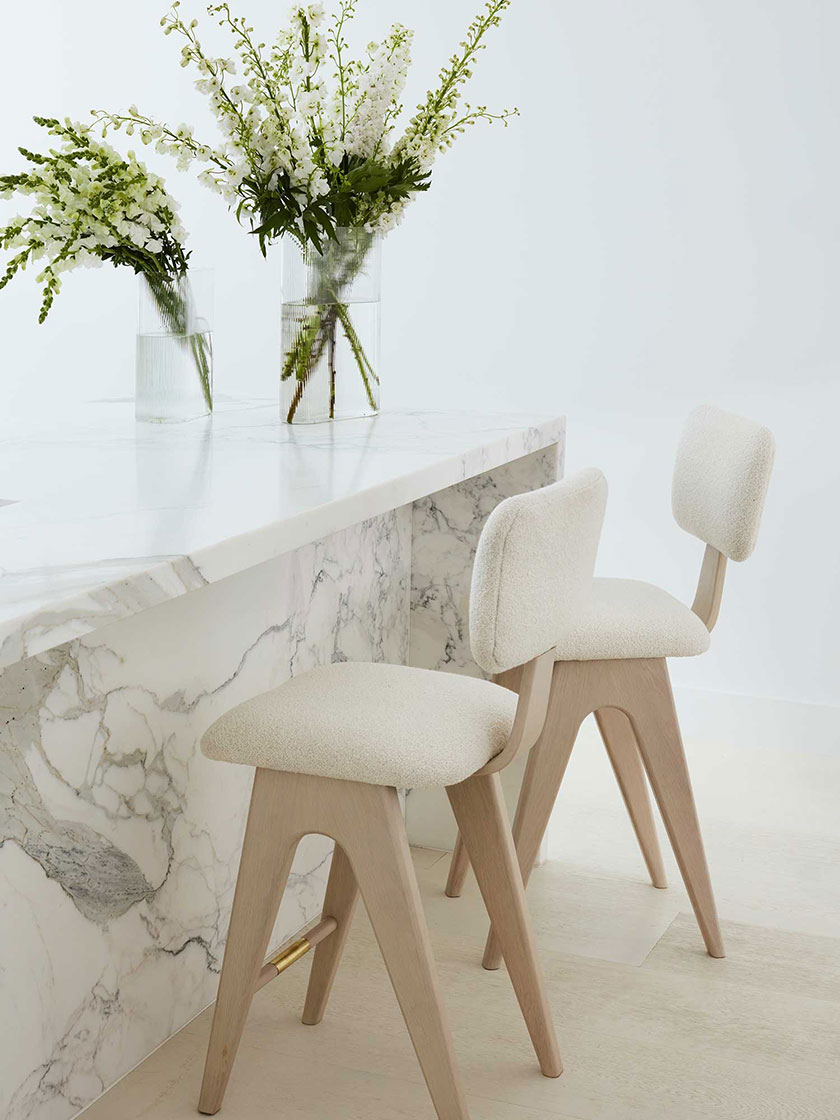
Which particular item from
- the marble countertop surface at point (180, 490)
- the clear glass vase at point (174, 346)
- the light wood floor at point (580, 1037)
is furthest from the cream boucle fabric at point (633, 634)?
the clear glass vase at point (174, 346)

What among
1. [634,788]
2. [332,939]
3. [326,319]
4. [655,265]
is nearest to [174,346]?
[326,319]

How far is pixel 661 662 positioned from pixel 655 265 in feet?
4.77

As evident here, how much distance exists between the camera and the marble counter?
146 centimetres

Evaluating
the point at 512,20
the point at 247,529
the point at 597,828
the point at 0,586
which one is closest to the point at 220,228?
the point at 512,20

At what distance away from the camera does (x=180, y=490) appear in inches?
66.8

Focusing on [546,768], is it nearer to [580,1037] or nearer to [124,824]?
[580,1037]

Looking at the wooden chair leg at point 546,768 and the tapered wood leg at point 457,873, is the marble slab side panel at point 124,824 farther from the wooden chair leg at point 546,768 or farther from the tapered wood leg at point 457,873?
the wooden chair leg at point 546,768

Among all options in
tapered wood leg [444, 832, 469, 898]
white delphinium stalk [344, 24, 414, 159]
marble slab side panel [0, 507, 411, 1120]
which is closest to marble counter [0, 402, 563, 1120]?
marble slab side panel [0, 507, 411, 1120]

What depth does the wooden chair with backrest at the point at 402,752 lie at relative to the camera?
5.03 feet

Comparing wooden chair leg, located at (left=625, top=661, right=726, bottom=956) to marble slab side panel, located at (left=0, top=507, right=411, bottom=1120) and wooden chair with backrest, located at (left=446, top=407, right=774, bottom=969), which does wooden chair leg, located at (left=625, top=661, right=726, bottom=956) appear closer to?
wooden chair with backrest, located at (left=446, top=407, right=774, bottom=969)

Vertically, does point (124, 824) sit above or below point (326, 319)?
below

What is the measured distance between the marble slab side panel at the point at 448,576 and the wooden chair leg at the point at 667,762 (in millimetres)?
442

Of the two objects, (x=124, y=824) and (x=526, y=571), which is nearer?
(x=526, y=571)

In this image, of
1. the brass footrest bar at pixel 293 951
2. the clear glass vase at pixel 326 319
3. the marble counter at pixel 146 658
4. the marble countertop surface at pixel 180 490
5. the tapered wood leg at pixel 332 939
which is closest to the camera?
the marble countertop surface at pixel 180 490
